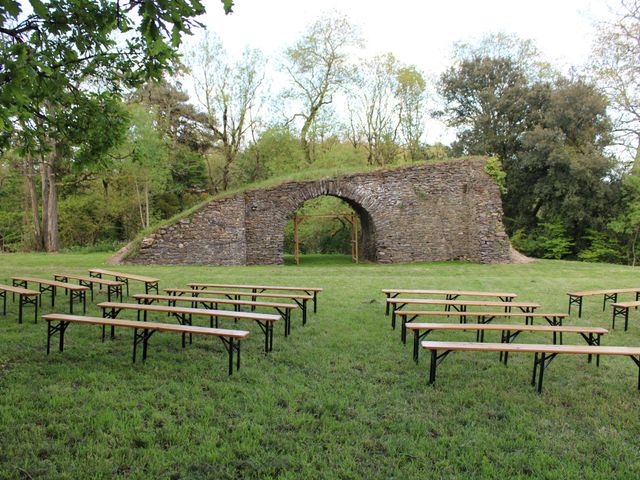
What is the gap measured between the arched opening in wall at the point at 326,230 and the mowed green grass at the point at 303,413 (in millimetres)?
15646

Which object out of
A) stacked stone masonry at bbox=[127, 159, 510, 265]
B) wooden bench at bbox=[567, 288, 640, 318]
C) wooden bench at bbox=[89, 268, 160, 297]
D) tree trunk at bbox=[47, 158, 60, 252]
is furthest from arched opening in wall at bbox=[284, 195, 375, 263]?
wooden bench at bbox=[567, 288, 640, 318]

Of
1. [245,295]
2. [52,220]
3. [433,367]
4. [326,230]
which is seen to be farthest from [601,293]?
[52,220]

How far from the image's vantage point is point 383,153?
93.6 ft

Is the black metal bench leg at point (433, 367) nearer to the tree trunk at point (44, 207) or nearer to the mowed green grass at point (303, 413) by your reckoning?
the mowed green grass at point (303, 413)

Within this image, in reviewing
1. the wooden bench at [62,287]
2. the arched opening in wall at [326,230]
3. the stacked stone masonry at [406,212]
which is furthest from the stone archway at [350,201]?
the wooden bench at [62,287]

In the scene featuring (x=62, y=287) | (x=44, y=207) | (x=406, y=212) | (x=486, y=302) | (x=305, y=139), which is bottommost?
(x=486, y=302)

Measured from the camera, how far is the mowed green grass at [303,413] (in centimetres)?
254

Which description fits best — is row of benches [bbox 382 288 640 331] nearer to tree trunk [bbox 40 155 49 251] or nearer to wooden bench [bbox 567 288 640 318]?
wooden bench [bbox 567 288 640 318]

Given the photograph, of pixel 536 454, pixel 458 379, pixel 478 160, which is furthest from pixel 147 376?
pixel 478 160

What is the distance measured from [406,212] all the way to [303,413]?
47.8 feet

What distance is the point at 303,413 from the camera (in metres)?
3.20

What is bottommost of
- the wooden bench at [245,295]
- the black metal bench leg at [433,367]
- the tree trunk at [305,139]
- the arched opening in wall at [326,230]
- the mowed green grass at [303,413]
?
the mowed green grass at [303,413]

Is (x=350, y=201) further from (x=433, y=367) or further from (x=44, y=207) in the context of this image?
(x=44, y=207)

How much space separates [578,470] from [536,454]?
23 cm
